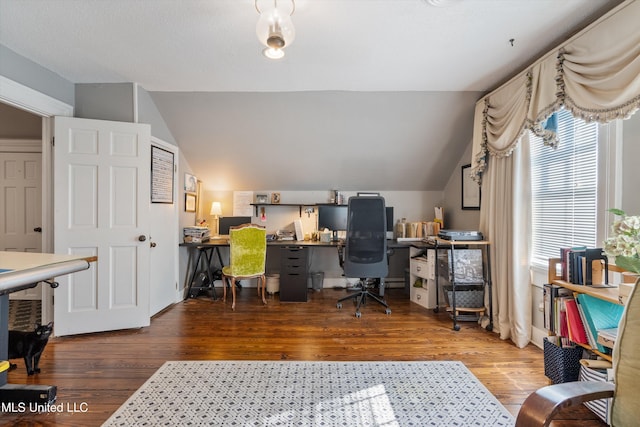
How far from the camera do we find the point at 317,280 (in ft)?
13.7

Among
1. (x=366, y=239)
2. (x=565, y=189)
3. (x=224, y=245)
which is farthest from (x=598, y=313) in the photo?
(x=224, y=245)

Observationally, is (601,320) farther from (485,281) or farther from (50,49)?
(50,49)

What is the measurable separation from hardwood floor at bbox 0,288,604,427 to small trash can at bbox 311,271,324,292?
0.89 metres

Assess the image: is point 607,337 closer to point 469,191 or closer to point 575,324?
point 575,324

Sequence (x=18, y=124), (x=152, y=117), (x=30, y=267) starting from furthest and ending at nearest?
(x=18, y=124) < (x=152, y=117) < (x=30, y=267)

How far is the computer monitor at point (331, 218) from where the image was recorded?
4039 millimetres

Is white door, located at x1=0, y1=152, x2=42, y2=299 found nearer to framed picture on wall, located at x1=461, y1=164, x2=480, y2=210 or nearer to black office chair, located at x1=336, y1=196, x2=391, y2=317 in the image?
black office chair, located at x1=336, y1=196, x2=391, y2=317

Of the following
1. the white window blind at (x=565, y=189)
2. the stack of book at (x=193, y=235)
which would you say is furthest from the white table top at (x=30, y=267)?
the white window blind at (x=565, y=189)

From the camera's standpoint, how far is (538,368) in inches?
81.0

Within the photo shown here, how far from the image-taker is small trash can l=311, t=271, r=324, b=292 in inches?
164

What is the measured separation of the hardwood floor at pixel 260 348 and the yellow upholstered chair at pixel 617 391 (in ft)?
2.67

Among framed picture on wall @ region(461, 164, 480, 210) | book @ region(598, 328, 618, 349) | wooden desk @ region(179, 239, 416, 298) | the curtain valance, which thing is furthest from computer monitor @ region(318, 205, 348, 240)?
book @ region(598, 328, 618, 349)

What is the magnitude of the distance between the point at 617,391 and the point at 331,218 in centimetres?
325

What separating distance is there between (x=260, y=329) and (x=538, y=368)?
2247 mm
